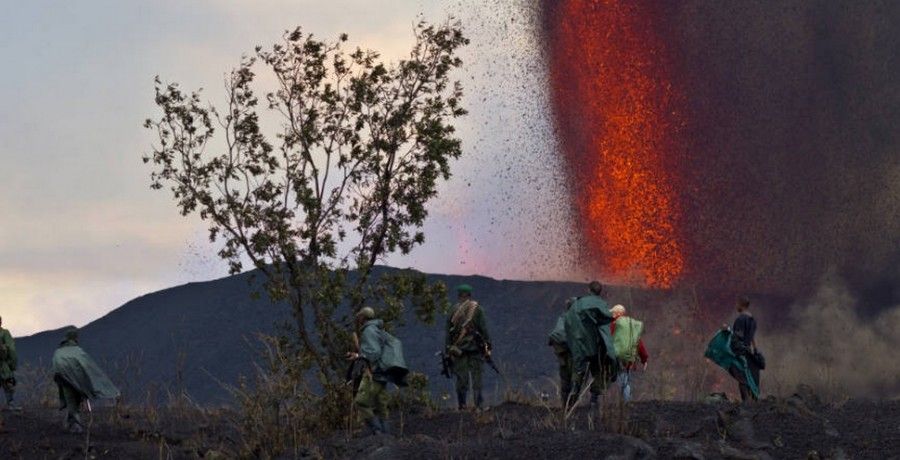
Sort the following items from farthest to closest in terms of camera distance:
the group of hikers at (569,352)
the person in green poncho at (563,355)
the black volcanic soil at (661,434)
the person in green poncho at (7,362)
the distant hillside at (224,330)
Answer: the distant hillside at (224,330), the person in green poncho at (7,362), the person in green poncho at (563,355), the group of hikers at (569,352), the black volcanic soil at (661,434)

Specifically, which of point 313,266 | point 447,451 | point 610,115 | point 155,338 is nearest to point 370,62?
point 313,266

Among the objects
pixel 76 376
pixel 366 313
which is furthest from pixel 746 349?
pixel 76 376

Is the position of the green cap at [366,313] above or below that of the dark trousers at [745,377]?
above

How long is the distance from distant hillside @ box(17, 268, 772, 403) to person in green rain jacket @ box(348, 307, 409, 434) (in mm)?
54019

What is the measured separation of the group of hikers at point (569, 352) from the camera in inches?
732

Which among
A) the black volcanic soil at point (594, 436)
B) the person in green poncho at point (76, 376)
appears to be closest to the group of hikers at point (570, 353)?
the person in green poncho at point (76, 376)

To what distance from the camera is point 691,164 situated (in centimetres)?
5350

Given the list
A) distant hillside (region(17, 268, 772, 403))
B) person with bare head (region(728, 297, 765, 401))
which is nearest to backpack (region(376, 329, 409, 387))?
person with bare head (region(728, 297, 765, 401))

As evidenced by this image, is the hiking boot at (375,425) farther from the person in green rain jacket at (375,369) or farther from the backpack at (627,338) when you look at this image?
the backpack at (627,338)

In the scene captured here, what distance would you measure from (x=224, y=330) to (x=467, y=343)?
253 feet

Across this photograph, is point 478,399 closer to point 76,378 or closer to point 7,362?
point 76,378

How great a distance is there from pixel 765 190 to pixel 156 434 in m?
34.4

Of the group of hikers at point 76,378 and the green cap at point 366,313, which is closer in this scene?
the green cap at point 366,313

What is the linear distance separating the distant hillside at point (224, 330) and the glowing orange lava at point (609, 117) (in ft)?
86.8
